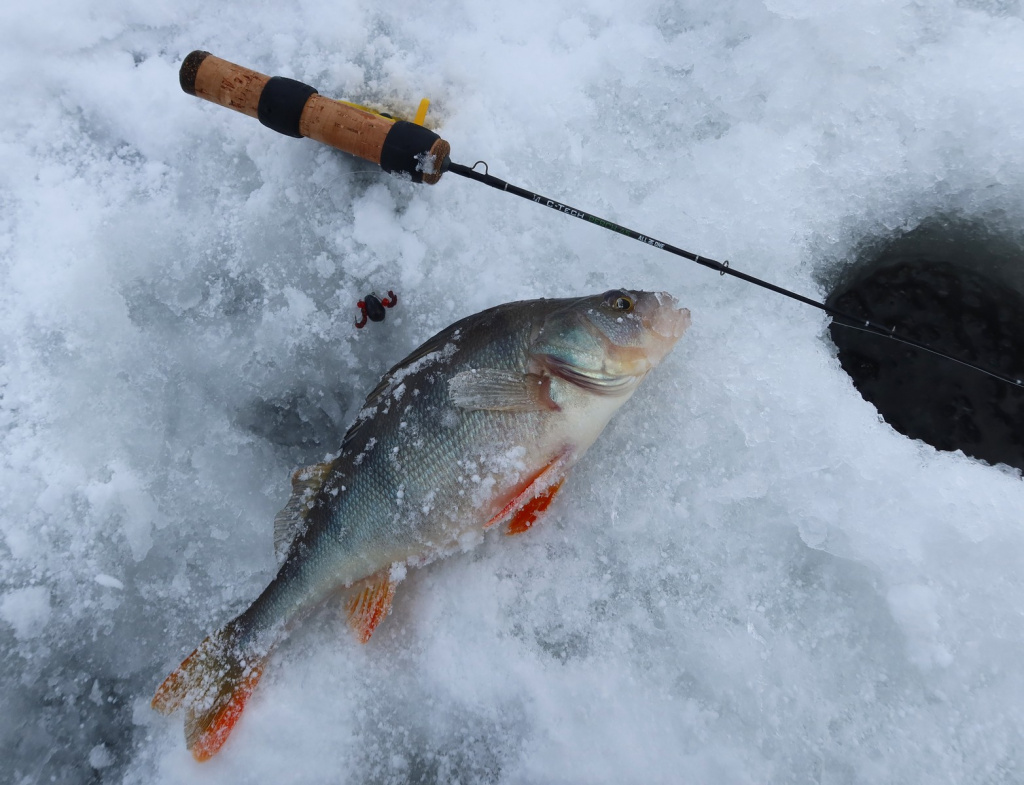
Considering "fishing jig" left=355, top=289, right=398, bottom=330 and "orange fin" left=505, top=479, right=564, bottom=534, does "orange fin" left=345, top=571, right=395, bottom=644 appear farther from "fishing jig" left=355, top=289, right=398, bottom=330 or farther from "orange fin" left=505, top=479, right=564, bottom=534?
"fishing jig" left=355, top=289, right=398, bottom=330

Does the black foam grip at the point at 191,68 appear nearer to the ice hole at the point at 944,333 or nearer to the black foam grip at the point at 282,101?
the black foam grip at the point at 282,101

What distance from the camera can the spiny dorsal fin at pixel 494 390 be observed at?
201cm

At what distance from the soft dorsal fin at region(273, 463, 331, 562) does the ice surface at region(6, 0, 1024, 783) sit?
0.26 m

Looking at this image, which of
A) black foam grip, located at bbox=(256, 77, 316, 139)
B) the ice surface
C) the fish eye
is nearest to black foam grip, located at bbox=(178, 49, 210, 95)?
black foam grip, located at bbox=(256, 77, 316, 139)

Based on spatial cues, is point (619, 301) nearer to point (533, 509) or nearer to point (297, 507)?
point (533, 509)

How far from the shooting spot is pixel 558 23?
269 centimetres

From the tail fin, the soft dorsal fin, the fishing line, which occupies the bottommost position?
the tail fin

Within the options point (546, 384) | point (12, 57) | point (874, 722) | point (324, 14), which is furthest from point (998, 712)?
point (12, 57)

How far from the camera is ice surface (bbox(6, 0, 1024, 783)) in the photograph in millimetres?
2082

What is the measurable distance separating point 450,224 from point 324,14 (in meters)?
1.24

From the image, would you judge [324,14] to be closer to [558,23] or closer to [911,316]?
[558,23]

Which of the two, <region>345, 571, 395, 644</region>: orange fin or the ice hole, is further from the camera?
the ice hole

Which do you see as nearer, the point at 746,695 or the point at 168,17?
the point at 746,695

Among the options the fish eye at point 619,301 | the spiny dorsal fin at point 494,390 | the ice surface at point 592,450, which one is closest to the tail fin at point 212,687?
the ice surface at point 592,450
